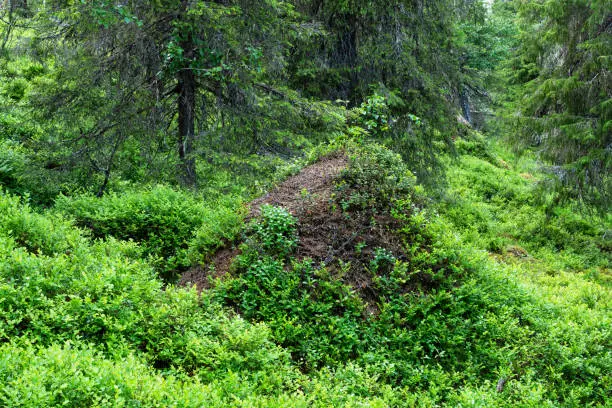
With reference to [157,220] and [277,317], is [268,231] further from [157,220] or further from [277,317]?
[157,220]

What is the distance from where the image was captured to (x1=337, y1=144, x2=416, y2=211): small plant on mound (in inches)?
257

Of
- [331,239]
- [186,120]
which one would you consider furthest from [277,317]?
[186,120]

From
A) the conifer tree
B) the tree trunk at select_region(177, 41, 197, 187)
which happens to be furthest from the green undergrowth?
the conifer tree

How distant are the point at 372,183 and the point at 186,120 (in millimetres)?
4040

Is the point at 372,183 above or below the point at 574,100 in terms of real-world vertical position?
below

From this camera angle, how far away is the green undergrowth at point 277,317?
3.78 m

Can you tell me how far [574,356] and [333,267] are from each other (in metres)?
2.94

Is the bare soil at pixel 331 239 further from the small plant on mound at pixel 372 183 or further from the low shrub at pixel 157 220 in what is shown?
the low shrub at pixel 157 220

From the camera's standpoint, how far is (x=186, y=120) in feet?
29.6

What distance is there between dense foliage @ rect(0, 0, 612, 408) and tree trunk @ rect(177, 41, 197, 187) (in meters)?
0.04

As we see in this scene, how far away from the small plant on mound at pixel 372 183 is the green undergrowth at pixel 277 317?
23 millimetres

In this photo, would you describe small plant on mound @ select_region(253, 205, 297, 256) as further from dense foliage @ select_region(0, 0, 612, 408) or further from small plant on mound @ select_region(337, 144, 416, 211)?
small plant on mound @ select_region(337, 144, 416, 211)

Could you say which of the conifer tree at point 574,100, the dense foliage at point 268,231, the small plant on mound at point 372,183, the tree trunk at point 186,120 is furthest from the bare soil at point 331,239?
the conifer tree at point 574,100

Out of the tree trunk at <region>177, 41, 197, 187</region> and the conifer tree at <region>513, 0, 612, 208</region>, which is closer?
the tree trunk at <region>177, 41, 197, 187</region>
